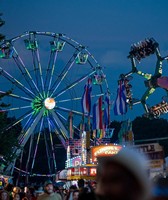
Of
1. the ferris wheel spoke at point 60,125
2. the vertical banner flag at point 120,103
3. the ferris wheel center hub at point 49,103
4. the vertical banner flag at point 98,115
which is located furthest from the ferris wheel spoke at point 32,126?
the vertical banner flag at point 120,103

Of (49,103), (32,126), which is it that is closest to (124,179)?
(49,103)

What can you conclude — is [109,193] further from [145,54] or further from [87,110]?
[145,54]

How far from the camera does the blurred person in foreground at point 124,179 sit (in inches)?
68.1

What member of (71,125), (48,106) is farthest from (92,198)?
(71,125)

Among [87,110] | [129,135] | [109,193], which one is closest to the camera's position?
[109,193]

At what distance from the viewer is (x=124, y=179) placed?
5.75 feet

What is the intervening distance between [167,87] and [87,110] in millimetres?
5541

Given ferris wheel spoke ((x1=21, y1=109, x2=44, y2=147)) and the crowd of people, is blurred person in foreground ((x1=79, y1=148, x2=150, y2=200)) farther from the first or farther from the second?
ferris wheel spoke ((x1=21, y1=109, x2=44, y2=147))

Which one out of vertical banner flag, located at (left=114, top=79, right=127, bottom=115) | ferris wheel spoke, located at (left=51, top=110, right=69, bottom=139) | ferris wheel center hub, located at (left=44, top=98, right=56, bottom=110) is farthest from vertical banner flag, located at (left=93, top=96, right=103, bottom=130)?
ferris wheel spoke, located at (left=51, top=110, right=69, bottom=139)

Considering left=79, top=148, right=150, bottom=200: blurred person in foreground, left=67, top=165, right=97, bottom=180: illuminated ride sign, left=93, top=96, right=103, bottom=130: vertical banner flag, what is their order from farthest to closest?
left=93, top=96, right=103, bottom=130: vertical banner flag < left=67, top=165, right=97, bottom=180: illuminated ride sign < left=79, top=148, right=150, bottom=200: blurred person in foreground

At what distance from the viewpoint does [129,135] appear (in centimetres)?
2741

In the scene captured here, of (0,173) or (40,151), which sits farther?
(40,151)

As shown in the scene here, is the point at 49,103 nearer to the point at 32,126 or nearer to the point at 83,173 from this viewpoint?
the point at 32,126

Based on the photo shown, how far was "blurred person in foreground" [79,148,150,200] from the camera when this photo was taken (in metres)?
1.73
